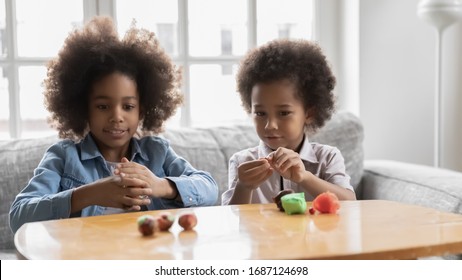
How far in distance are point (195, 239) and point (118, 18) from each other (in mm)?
1684

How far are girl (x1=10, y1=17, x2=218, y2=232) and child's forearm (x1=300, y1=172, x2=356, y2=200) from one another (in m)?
0.25

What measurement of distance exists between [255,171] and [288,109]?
36 cm

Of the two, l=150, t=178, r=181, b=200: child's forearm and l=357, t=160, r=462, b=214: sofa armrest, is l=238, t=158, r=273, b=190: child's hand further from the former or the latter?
l=357, t=160, r=462, b=214: sofa armrest

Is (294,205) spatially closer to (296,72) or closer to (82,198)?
(82,198)

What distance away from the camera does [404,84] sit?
9.37 feet

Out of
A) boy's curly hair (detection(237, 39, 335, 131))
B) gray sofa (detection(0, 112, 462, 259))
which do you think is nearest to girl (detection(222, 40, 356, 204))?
boy's curly hair (detection(237, 39, 335, 131))

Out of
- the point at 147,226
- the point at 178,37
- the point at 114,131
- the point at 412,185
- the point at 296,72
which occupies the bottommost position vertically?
the point at 412,185

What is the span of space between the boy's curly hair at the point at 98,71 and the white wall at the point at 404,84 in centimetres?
109

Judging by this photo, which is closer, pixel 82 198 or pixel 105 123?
pixel 82 198

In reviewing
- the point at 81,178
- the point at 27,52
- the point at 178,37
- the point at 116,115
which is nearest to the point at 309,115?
the point at 116,115

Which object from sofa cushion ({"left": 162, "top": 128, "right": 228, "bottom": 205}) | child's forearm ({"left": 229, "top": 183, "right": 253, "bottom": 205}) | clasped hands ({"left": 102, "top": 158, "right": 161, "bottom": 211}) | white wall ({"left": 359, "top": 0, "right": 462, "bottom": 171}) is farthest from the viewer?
white wall ({"left": 359, "top": 0, "right": 462, "bottom": 171})

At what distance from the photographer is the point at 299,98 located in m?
1.98

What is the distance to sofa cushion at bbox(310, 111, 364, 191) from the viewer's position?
250 cm
